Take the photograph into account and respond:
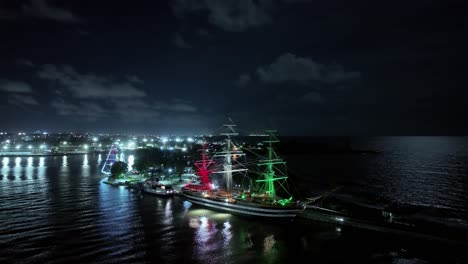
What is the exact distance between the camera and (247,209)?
4403 centimetres

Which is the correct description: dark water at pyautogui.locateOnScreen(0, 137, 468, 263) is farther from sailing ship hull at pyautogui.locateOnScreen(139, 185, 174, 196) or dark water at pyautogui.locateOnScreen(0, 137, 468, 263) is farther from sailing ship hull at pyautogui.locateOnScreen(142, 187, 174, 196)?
sailing ship hull at pyautogui.locateOnScreen(139, 185, 174, 196)

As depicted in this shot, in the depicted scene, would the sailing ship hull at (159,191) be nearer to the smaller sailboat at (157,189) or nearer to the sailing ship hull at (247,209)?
the smaller sailboat at (157,189)

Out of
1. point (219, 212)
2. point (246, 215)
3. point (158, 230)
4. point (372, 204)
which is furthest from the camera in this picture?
point (372, 204)

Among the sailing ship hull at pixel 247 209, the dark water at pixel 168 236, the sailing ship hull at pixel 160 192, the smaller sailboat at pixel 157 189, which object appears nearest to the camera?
the dark water at pixel 168 236

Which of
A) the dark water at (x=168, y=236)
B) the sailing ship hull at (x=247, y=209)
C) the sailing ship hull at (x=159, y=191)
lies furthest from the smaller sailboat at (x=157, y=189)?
the sailing ship hull at (x=247, y=209)

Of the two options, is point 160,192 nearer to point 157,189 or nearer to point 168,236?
point 157,189

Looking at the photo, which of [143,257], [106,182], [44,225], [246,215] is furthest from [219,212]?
[106,182]

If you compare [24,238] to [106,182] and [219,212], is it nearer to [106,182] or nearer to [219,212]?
[219,212]

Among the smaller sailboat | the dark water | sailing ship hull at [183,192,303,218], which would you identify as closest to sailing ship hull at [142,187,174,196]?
the smaller sailboat

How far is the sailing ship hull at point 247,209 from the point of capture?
1630 inches

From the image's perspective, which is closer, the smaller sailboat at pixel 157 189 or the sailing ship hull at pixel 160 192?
the sailing ship hull at pixel 160 192

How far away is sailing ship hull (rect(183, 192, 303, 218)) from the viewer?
41.4 metres

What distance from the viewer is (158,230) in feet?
123

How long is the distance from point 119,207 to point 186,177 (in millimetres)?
28194
